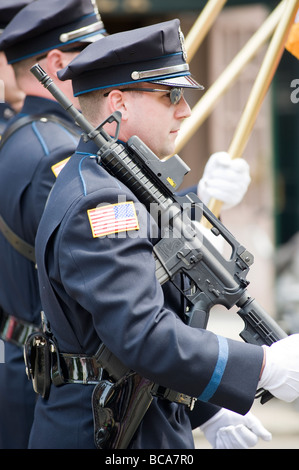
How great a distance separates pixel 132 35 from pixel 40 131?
0.84m

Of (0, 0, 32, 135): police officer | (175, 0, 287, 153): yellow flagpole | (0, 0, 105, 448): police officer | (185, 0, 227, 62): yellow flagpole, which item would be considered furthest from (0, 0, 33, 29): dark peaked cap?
(175, 0, 287, 153): yellow flagpole

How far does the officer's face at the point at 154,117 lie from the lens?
227 centimetres

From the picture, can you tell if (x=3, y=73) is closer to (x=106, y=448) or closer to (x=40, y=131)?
(x=40, y=131)

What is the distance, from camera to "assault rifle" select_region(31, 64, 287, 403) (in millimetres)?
2225

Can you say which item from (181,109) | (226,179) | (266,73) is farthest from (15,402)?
(266,73)

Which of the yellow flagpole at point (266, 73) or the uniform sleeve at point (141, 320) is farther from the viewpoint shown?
the yellow flagpole at point (266, 73)

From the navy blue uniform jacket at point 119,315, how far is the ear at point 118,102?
0.13 metres

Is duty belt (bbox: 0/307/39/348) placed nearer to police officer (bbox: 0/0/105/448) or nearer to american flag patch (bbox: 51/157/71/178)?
police officer (bbox: 0/0/105/448)

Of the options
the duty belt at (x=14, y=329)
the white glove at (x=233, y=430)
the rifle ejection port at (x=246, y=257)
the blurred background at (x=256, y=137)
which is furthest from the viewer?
the blurred background at (x=256, y=137)

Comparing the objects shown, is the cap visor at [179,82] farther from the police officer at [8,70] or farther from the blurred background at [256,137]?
the blurred background at [256,137]

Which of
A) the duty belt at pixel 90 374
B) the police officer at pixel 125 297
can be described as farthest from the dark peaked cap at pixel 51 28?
→ the duty belt at pixel 90 374

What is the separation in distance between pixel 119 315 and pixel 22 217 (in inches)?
40.2

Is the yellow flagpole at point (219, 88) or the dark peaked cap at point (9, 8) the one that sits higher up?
the dark peaked cap at point (9, 8)
